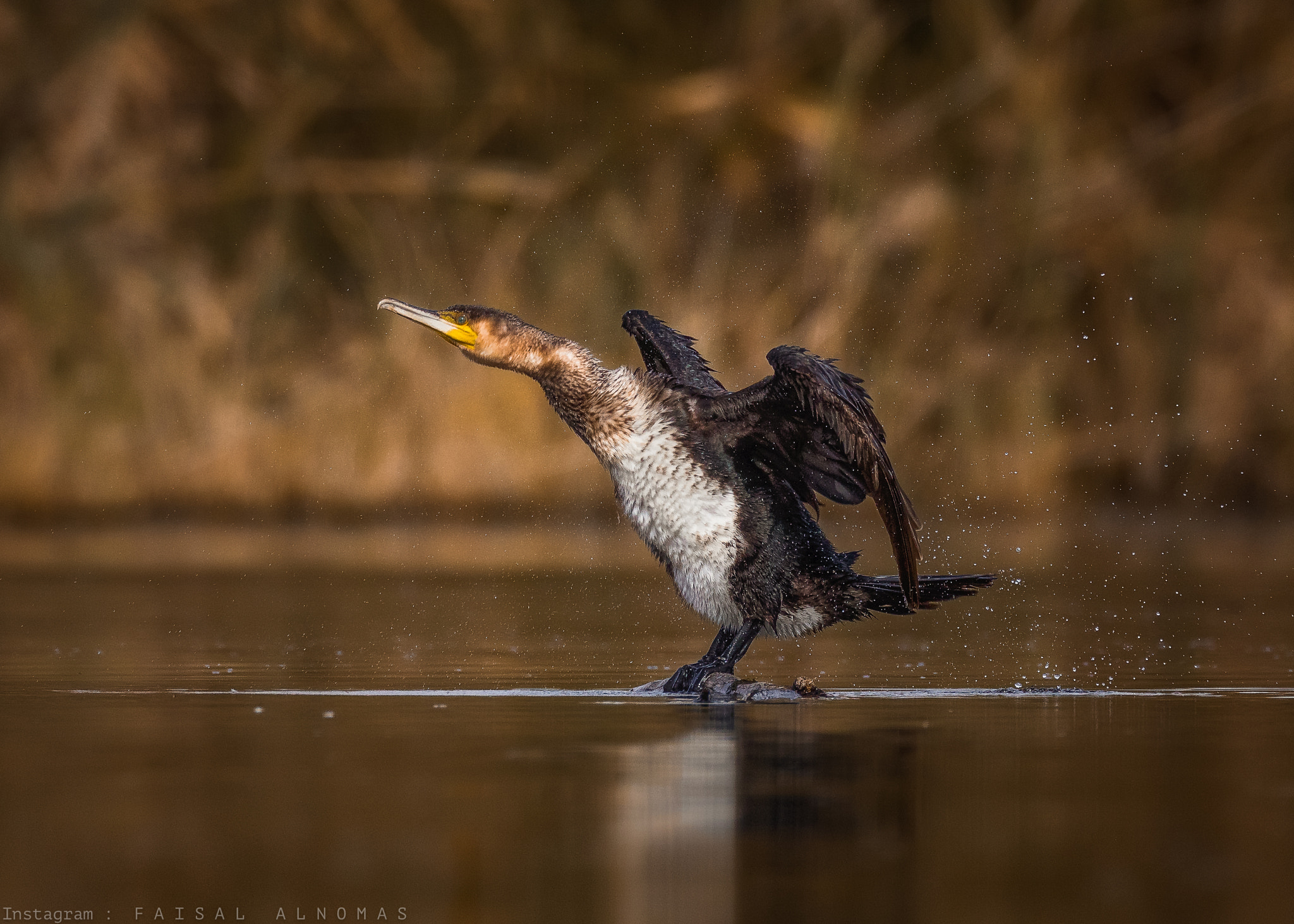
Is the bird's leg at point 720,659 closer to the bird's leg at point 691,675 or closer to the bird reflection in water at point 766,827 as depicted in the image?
the bird's leg at point 691,675

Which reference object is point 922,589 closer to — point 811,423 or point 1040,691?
point 1040,691

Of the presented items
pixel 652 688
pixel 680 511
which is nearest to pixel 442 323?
pixel 680 511

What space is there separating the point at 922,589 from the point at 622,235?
10294 millimetres

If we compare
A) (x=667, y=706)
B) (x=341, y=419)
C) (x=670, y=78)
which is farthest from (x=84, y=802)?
(x=670, y=78)

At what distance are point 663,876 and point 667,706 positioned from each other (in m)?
2.36

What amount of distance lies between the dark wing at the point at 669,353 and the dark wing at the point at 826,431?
44cm

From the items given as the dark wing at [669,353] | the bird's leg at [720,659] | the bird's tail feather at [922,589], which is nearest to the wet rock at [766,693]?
the bird's leg at [720,659]

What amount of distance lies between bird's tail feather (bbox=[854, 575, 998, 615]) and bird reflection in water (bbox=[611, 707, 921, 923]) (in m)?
1.18

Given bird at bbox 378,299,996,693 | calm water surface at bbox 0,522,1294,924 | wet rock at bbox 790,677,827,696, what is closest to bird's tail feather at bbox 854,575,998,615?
bird at bbox 378,299,996,693

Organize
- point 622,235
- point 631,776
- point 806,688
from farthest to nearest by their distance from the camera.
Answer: point 622,235 → point 806,688 → point 631,776

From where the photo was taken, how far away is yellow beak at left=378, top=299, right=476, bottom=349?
22.0 feet

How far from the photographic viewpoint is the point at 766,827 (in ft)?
12.5

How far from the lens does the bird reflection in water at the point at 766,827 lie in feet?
10.7

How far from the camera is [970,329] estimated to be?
53.0ft
